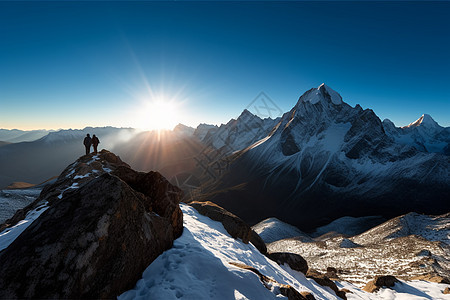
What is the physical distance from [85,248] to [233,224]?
14.5m

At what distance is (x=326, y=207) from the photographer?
476 ft

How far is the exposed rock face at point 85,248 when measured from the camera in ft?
19.5

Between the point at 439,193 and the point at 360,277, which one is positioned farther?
the point at 439,193

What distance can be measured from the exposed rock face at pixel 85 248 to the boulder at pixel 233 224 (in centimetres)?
1025

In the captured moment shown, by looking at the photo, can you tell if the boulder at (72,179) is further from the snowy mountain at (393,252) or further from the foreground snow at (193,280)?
the snowy mountain at (393,252)

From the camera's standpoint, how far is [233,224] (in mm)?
19609

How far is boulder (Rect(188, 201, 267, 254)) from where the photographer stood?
19078mm

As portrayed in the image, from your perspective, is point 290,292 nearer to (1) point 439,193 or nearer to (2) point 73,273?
(2) point 73,273

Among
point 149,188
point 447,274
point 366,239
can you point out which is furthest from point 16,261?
point 366,239

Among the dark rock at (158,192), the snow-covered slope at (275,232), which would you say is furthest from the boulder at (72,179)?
the snow-covered slope at (275,232)

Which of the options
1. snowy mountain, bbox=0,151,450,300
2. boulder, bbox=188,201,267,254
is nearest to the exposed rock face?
Answer: snowy mountain, bbox=0,151,450,300

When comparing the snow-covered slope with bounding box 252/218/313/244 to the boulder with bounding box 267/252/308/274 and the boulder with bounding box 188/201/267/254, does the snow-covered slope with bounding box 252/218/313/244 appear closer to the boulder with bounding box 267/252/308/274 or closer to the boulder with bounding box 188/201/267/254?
the boulder with bounding box 267/252/308/274

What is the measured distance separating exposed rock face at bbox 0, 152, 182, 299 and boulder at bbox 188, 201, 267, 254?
33.6 ft

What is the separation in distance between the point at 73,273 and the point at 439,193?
19277 cm
